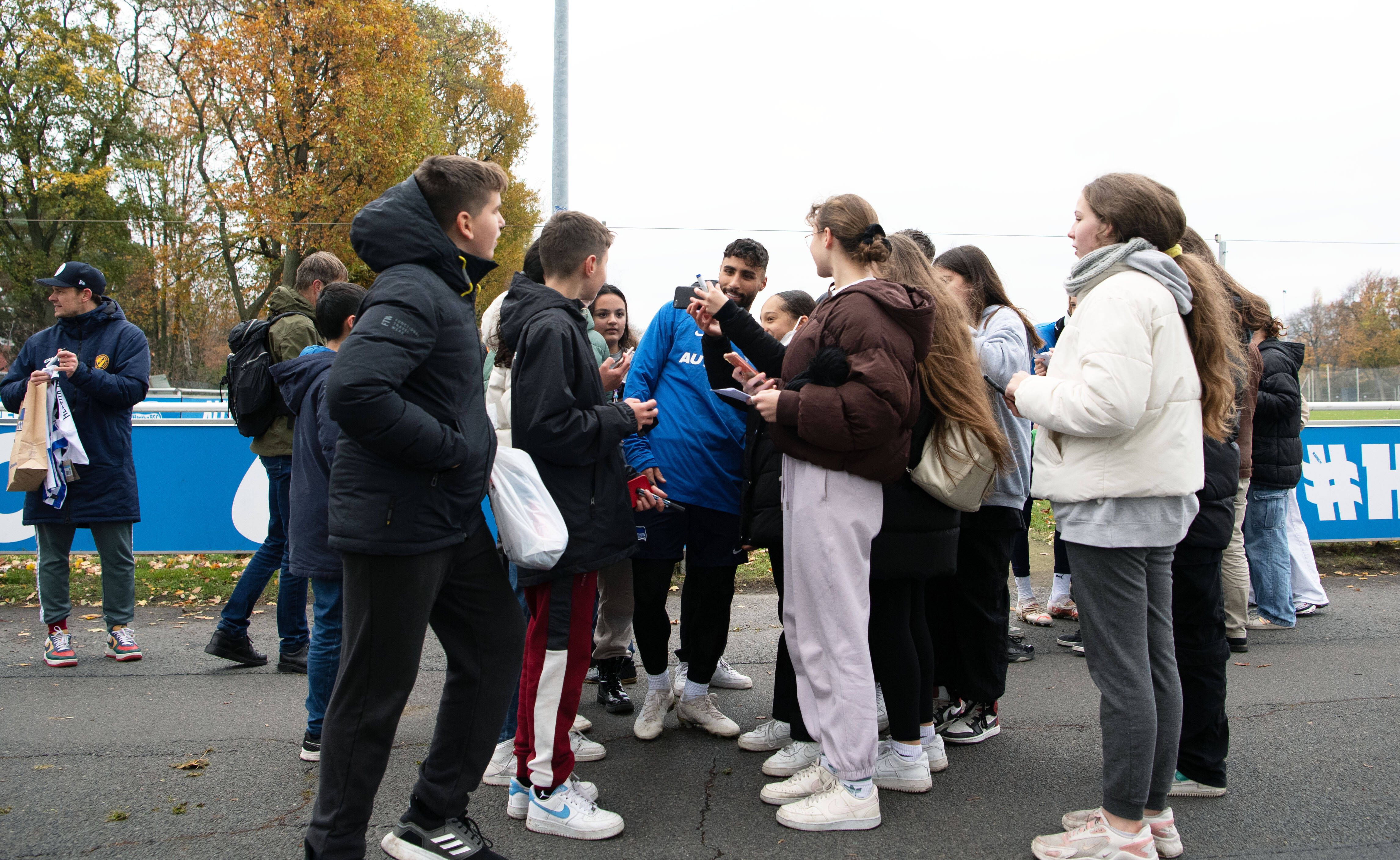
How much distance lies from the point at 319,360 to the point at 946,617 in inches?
110

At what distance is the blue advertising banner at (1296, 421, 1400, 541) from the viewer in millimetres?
7668

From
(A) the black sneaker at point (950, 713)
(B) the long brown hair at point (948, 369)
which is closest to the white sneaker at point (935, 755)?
(A) the black sneaker at point (950, 713)

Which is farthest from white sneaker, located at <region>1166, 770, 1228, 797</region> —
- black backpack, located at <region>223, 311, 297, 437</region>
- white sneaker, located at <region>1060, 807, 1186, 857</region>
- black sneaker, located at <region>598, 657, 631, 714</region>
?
black backpack, located at <region>223, 311, 297, 437</region>

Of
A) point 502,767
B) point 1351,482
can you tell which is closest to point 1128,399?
point 502,767

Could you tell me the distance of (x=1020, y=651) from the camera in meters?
5.24

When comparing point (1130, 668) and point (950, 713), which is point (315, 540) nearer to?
point (950, 713)

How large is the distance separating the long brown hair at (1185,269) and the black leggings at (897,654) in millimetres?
1165

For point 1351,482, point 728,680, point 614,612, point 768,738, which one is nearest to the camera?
point 768,738

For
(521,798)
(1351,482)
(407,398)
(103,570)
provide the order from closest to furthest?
(407,398), (521,798), (103,570), (1351,482)

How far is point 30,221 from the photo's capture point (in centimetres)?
2898

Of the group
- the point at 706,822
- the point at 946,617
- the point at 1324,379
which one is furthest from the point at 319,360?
the point at 1324,379

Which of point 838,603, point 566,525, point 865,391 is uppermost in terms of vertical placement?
point 865,391

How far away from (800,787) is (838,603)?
A: 71 cm

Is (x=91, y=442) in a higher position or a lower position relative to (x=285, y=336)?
lower
